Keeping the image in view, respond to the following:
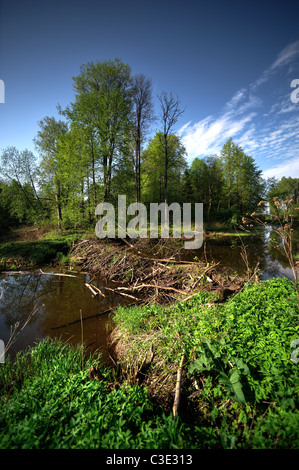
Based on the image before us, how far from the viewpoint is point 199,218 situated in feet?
90.5

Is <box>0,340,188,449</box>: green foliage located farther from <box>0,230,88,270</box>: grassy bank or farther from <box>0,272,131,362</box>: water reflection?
<box>0,230,88,270</box>: grassy bank

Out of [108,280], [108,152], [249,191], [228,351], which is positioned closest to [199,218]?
[249,191]

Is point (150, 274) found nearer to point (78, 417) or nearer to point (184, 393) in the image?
point (184, 393)

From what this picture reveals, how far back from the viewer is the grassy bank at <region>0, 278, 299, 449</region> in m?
1.80

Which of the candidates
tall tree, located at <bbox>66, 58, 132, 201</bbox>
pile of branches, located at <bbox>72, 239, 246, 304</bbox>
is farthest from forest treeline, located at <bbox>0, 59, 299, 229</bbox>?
pile of branches, located at <bbox>72, 239, 246, 304</bbox>

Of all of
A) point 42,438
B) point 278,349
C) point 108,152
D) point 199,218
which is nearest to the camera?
point 42,438

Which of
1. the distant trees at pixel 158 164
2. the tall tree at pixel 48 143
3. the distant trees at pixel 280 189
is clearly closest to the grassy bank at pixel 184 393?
the tall tree at pixel 48 143

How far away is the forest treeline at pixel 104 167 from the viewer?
521 inches

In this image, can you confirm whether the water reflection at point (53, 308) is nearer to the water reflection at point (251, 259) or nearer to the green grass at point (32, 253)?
the green grass at point (32, 253)

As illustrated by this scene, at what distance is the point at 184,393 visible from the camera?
2676 millimetres

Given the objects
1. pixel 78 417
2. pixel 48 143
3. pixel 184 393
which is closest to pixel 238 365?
pixel 184 393

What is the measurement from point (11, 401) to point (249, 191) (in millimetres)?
34387

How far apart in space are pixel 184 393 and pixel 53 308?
5307 mm
